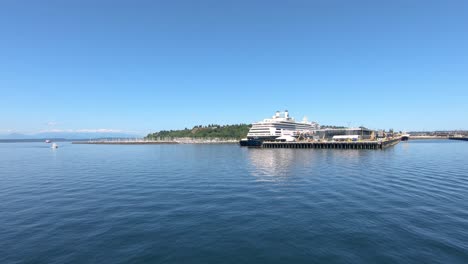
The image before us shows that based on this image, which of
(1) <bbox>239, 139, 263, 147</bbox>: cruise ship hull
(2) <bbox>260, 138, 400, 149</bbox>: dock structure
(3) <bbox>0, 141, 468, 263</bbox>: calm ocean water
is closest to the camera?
(3) <bbox>0, 141, 468, 263</bbox>: calm ocean water

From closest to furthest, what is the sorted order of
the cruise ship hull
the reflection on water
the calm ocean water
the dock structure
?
the calm ocean water → the reflection on water → the dock structure → the cruise ship hull

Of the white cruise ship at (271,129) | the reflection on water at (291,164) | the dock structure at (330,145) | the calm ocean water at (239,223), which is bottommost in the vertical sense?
the calm ocean water at (239,223)

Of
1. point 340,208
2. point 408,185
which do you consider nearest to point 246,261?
point 340,208

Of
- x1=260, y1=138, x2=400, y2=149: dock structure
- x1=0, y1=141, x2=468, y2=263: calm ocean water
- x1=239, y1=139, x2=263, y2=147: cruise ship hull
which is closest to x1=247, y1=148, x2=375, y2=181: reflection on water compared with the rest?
x1=0, y1=141, x2=468, y2=263: calm ocean water

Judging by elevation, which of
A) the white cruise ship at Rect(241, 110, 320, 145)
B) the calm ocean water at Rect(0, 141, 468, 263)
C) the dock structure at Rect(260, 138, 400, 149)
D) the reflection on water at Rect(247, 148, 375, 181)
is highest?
the white cruise ship at Rect(241, 110, 320, 145)

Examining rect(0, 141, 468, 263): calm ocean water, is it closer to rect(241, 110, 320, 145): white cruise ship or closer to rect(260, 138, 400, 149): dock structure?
rect(260, 138, 400, 149): dock structure

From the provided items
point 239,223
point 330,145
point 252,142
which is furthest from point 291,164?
point 252,142

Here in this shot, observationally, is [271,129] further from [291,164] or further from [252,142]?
[291,164]

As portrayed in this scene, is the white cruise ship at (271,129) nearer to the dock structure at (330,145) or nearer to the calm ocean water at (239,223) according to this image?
the dock structure at (330,145)

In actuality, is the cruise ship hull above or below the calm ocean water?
above

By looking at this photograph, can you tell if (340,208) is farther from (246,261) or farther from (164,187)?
(164,187)

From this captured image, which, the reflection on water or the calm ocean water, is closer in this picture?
the calm ocean water

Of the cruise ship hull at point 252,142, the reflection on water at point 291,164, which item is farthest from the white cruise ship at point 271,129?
the reflection on water at point 291,164

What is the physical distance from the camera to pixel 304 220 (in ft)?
55.0
